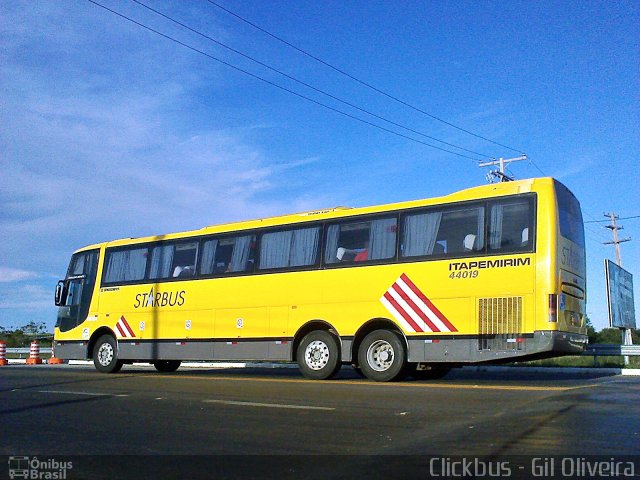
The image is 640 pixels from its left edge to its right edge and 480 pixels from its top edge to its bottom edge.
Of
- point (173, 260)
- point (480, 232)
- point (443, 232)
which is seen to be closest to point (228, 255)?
point (173, 260)

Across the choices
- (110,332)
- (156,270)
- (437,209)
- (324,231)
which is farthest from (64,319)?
(437,209)

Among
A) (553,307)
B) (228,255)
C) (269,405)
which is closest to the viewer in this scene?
(269,405)

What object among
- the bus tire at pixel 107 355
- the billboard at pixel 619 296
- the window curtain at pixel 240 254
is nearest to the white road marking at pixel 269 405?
the window curtain at pixel 240 254

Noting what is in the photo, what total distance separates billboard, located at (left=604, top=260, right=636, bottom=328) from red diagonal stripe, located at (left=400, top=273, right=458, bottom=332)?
41.9 feet

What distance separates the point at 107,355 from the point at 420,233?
10.4 m

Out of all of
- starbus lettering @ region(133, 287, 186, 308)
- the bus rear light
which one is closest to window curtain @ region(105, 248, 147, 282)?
starbus lettering @ region(133, 287, 186, 308)

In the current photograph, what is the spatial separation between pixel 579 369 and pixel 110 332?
1324 cm

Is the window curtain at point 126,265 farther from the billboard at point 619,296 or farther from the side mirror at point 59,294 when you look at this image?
the billboard at point 619,296

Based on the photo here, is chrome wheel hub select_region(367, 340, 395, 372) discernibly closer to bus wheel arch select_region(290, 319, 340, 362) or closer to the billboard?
bus wheel arch select_region(290, 319, 340, 362)

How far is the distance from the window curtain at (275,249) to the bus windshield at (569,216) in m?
6.13

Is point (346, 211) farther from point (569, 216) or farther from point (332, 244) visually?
point (569, 216)

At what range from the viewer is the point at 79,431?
716 cm

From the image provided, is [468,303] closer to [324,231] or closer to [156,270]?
[324,231]

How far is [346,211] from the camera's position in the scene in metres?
14.9
